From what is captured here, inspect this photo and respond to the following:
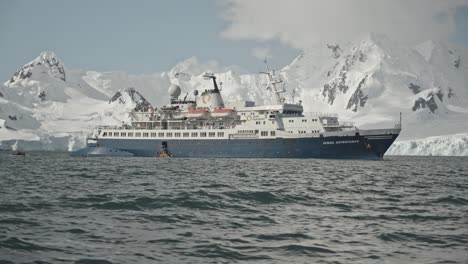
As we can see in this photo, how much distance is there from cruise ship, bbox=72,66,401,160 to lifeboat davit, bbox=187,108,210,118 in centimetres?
6

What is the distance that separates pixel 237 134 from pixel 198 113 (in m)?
10.9

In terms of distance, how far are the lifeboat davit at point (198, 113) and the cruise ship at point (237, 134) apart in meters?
0.06

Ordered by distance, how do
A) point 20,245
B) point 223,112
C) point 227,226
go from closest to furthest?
point 20,245 < point 227,226 < point 223,112

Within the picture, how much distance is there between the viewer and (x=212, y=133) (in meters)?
75.4

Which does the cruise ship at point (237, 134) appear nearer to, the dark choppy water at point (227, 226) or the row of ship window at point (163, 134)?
the row of ship window at point (163, 134)

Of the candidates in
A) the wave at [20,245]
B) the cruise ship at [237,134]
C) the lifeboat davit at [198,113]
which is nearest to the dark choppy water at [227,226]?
the wave at [20,245]

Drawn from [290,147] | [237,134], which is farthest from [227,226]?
[237,134]

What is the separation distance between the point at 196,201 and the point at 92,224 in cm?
603

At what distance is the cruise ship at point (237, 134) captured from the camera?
6744 cm

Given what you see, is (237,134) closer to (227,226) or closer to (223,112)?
(223,112)

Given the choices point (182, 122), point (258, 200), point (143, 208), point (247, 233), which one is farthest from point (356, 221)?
point (182, 122)

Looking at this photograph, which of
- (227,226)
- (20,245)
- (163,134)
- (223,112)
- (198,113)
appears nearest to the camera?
(20,245)

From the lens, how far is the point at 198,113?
267 ft

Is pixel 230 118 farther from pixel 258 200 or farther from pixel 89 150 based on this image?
pixel 258 200
